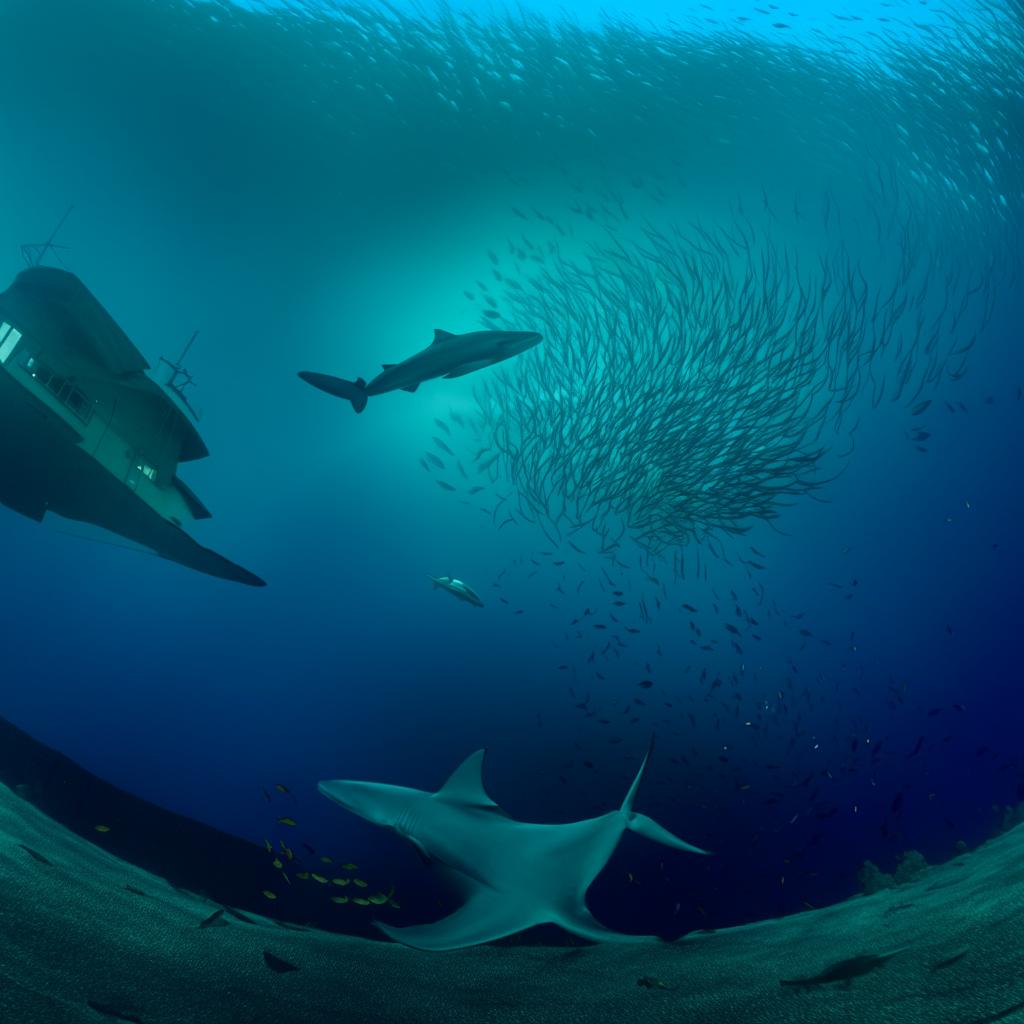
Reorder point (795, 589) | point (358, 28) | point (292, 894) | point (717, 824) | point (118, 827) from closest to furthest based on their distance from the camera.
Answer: point (118, 827) → point (292, 894) → point (358, 28) → point (717, 824) → point (795, 589)

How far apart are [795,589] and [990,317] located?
1011 cm

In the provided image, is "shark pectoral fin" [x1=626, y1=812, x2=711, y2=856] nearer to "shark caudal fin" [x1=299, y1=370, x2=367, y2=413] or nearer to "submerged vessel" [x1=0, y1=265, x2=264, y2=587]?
"shark caudal fin" [x1=299, y1=370, x2=367, y2=413]

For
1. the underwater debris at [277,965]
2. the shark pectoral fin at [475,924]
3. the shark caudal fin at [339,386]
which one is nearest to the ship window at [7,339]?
the shark caudal fin at [339,386]

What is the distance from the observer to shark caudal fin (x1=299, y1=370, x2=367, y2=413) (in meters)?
4.37

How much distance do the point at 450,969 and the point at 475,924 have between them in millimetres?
1035

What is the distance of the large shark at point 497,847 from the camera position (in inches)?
123

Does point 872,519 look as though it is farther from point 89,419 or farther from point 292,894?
point 89,419

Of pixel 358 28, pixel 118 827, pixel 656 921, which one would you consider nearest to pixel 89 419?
pixel 118 827

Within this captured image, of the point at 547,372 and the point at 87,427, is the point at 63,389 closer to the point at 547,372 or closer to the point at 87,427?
the point at 87,427

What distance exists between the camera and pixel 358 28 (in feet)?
31.1

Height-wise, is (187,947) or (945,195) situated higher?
(945,195)

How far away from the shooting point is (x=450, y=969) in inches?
146

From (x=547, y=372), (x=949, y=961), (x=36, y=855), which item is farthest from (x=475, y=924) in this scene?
(x=547, y=372)

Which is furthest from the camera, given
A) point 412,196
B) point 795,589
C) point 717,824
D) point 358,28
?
point 795,589
